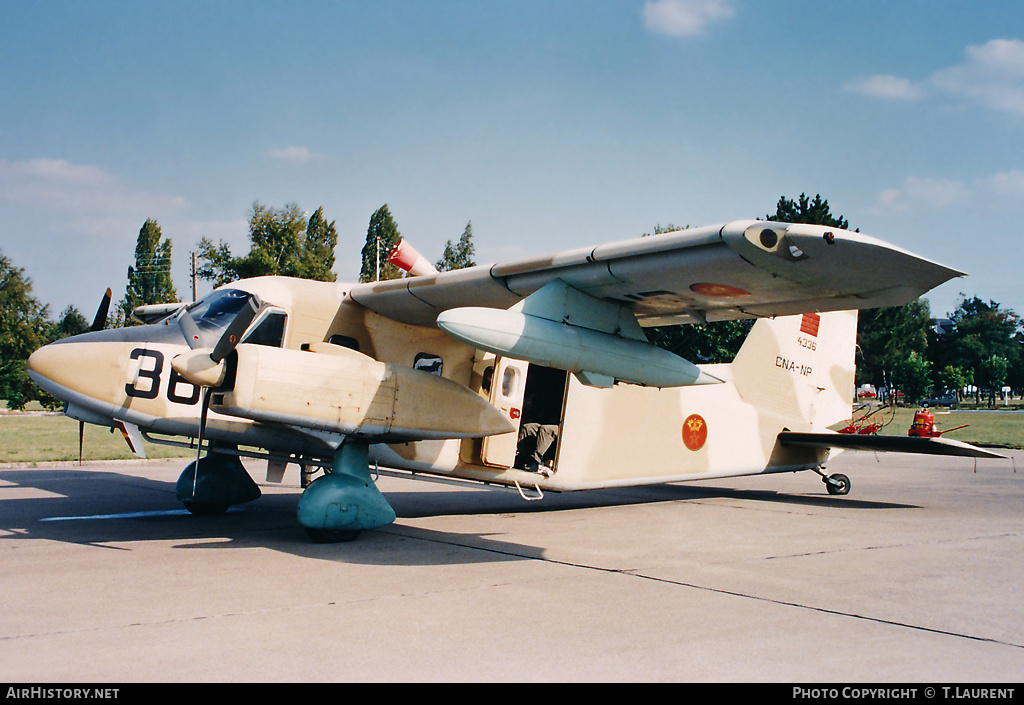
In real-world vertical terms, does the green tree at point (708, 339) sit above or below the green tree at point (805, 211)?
below

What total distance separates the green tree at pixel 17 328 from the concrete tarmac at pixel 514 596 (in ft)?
163

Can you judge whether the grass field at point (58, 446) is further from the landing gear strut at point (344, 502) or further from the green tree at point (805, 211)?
the green tree at point (805, 211)

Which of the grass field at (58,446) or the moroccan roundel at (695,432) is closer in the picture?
the moroccan roundel at (695,432)

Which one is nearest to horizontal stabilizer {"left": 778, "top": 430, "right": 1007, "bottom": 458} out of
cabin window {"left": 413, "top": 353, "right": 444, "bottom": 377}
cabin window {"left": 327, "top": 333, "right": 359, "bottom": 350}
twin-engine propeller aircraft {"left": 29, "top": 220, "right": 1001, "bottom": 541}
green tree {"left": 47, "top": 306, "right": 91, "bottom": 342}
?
twin-engine propeller aircraft {"left": 29, "top": 220, "right": 1001, "bottom": 541}

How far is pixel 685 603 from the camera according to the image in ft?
17.7

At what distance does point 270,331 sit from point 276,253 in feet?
105

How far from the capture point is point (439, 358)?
9430 mm

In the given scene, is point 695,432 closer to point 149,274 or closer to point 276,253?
point 276,253

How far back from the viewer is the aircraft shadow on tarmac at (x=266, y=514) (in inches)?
300

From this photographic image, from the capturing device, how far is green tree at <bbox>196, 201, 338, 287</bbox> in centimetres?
3500

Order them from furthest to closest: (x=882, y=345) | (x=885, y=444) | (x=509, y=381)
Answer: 1. (x=882, y=345)
2. (x=885, y=444)
3. (x=509, y=381)

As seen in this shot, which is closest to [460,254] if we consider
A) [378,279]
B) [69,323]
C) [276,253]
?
[276,253]

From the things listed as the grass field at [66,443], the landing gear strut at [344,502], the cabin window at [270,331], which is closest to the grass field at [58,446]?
the grass field at [66,443]

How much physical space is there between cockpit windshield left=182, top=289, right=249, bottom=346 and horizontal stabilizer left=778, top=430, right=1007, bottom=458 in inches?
360
